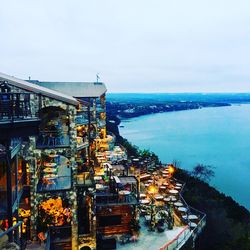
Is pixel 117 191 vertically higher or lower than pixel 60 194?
lower

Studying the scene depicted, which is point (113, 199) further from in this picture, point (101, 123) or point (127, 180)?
point (101, 123)

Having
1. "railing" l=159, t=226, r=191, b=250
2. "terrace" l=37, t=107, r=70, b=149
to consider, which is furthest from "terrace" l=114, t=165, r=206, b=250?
"terrace" l=37, t=107, r=70, b=149

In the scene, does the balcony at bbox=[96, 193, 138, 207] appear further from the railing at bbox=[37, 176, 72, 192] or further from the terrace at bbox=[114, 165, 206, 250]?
the railing at bbox=[37, 176, 72, 192]

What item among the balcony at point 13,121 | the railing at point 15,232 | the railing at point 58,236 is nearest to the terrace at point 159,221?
the railing at point 58,236

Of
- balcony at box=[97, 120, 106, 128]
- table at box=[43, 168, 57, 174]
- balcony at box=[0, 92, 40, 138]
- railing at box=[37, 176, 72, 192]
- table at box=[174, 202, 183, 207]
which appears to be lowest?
table at box=[174, 202, 183, 207]

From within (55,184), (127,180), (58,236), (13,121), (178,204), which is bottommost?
(178,204)

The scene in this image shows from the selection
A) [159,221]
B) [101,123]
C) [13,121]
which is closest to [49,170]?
[159,221]

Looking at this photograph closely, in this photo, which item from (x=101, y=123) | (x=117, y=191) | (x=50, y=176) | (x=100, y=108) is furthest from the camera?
(x=101, y=123)

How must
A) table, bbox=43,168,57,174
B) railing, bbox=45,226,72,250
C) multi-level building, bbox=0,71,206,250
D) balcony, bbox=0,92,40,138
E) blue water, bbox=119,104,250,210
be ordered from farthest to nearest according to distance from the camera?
blue water, bbox=119,104,250,210 → table, bbox=43,168,57,174 → railing, bbox=45,226,72,250 → multi-level building, bbox=0,71,206,250 → balcony, bbox=0,92,40,138

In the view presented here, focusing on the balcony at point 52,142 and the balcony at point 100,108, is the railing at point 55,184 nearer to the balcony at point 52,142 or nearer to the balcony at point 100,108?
the balcony at point 52,142
